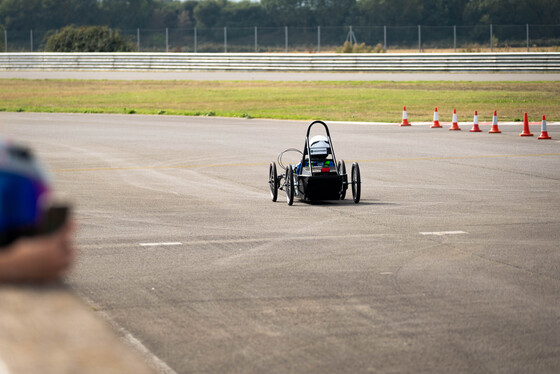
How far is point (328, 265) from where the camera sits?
933cm

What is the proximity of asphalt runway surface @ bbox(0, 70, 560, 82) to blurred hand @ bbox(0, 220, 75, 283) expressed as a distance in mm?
45654

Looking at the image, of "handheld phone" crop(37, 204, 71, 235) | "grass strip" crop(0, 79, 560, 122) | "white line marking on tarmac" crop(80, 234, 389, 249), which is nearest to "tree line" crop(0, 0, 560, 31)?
"grass strip" crop(0, 79, 560, 122)

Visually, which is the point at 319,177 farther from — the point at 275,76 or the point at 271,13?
the point at 271,13

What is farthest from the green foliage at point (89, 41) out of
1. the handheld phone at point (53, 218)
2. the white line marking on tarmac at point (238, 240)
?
the handheld phone at point (53, 218)

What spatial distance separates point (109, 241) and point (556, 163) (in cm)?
1232

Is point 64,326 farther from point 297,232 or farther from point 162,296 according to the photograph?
point 297,232

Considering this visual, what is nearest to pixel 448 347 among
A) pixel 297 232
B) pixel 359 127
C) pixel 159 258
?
pixel 159 258

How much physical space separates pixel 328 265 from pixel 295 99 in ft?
106

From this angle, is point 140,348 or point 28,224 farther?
point 140,348

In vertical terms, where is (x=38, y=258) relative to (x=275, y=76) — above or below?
below

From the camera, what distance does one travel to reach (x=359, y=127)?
30203mm

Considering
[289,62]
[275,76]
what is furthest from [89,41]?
[275,76]

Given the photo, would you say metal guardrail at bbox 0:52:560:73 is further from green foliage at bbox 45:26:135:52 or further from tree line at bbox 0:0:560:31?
tree line at bbox 0:0:560:31

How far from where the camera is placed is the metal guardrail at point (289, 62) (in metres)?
48.0
